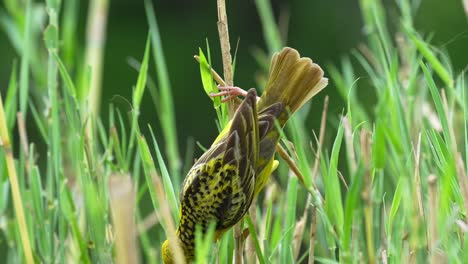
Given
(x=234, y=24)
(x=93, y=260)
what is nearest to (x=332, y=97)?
(x=234, y=24)

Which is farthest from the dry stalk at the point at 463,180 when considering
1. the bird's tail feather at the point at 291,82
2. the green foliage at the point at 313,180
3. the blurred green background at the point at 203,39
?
the blurred green background at the point at 203,39

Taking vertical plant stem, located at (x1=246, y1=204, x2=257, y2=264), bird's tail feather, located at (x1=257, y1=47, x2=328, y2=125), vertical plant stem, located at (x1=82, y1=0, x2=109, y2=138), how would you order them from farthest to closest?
vertical plant stem, located at (x1=82, y1=0, x2=109, y2=138) → bird's tail feather, located at (x1=257, y1=47, x2=328, y2=125) → vertical plant stem, located at (x1=246, y1=204, x2=257, y2=264)

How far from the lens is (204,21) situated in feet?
32.9

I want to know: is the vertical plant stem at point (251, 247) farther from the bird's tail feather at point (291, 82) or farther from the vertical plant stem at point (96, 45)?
the vertical plant stem at point (96, 45)

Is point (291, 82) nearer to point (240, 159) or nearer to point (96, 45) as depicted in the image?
point (240, 159)

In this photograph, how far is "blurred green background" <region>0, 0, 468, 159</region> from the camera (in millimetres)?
7652

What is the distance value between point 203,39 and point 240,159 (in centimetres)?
702

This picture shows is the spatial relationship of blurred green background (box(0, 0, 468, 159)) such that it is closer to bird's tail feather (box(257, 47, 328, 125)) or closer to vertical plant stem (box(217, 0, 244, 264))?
bird's tail feather (box(257, 47, 328, 125))

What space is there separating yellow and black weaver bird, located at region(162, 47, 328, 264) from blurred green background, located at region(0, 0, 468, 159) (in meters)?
4.54

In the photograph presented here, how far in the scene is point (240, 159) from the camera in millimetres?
1925

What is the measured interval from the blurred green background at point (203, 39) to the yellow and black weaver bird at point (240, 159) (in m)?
4.54

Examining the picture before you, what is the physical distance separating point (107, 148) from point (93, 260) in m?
0.23

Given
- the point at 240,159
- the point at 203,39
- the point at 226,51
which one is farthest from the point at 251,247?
the point at 203,39

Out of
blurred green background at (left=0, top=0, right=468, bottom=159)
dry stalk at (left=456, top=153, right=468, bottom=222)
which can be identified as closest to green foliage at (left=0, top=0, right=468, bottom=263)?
dry stalk at (left=456, top=153, right=468, bottom=222)
